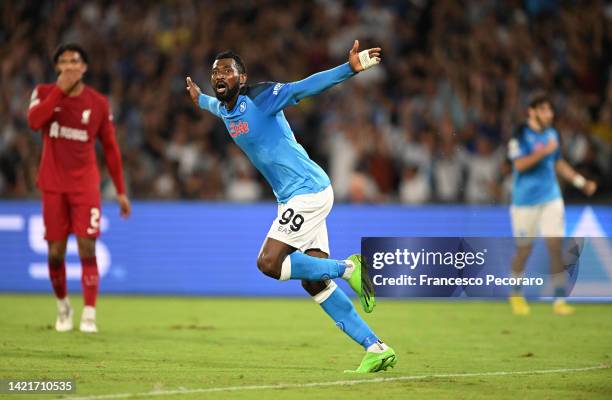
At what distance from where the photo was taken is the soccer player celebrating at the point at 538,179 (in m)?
14.1

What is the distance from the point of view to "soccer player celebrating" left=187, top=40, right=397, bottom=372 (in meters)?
8.45

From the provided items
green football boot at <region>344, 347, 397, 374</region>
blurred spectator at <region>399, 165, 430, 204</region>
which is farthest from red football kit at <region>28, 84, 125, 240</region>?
blurred spectator at <region>399, 165, 430, 204</region>

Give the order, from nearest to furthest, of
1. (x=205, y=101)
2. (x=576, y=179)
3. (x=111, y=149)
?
(x=205, y=101) → (x=111, y=149) → (x=576, y=179)

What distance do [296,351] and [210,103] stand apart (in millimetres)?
2443

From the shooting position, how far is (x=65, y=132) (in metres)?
11.4

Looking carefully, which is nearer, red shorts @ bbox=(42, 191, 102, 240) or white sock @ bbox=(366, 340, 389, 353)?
white sock @ bbox=(366, 340, 389, 353)

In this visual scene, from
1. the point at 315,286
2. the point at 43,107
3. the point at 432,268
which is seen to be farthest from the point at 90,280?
the point at 432,268

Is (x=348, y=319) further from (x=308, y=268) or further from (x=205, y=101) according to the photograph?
(x=205, y=101)

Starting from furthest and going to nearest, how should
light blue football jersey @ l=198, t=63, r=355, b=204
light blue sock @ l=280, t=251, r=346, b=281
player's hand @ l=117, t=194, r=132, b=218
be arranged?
1. player's hand @ l=117, t=194, r=132, b=218
2. light blue football jersey @ l=198, t=63, r=355, b=204
3. light blue sock @ l=280, t=251, r=346, b=281

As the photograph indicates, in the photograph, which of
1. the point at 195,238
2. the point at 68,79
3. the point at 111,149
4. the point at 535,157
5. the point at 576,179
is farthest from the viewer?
the point at 195,238

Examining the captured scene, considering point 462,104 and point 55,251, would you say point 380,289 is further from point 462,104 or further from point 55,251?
point 462,104

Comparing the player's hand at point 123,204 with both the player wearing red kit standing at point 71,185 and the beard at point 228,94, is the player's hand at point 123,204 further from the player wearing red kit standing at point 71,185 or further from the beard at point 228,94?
the beard at point 228,94

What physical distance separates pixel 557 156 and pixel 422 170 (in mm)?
3231

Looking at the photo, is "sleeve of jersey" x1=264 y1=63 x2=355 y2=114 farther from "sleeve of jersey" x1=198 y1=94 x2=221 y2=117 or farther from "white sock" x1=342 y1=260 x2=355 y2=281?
"white sock" x1=342 y1=260 x2=355 y2=281
